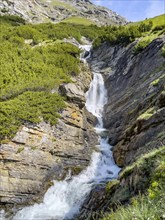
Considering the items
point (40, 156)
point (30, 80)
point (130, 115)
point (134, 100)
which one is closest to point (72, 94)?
point (30, 80)

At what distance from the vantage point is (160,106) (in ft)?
59.0

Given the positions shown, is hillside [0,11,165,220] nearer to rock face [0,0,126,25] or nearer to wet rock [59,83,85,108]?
wet rock [59,83,85,108]

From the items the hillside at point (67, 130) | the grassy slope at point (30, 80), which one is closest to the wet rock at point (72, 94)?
the hillside at point (67, 130)

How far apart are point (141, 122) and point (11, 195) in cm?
1063

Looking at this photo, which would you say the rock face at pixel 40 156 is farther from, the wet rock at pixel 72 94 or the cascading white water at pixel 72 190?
the wet rock at pixel 72 94

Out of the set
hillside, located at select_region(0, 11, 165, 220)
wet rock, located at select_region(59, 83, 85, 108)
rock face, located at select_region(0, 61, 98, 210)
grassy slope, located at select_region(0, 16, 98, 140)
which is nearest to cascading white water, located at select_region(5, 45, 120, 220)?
hillside, located at select_region(0, 11, 165, 220)

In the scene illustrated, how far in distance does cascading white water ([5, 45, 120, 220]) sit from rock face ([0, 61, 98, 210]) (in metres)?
0.64

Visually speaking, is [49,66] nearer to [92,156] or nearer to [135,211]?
[92,156]

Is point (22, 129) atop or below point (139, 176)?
atop

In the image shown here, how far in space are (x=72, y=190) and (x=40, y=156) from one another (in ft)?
12.3

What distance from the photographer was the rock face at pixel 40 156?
62.7 feet

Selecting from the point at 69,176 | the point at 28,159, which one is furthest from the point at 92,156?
the point at 28,159

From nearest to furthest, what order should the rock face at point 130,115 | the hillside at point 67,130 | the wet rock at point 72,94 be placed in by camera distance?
the rock face at point 130,115
the hillside at point 67,130
the wet rock at point 72,94

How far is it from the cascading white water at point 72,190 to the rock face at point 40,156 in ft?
2.09
